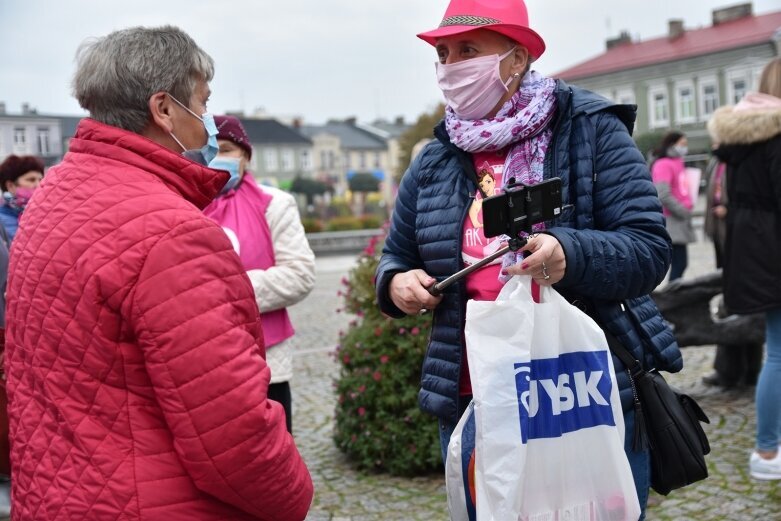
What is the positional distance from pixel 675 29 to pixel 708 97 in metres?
6.01

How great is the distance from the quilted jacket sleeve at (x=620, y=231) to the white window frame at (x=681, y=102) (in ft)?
174

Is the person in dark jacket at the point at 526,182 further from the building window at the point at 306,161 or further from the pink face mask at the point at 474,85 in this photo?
the building window at the point at 306,161

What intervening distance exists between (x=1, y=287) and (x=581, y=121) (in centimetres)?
261

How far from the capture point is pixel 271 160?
289 ft

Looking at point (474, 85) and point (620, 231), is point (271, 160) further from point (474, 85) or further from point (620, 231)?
point (620, 231)

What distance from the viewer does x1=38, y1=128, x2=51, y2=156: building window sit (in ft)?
200

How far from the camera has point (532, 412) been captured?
220 centimetres

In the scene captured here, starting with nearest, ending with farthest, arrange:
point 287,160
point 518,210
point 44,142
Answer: point 518,210, point 44,142, point 287,160

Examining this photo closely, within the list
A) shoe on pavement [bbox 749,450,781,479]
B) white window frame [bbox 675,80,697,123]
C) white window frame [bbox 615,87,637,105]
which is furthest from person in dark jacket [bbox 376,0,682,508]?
white window frame [bbox 615,87,637,105]

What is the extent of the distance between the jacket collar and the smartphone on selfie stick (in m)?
0.67

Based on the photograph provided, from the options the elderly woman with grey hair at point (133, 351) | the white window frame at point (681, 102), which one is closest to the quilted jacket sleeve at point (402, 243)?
the elderly woman with grey hair at point (133, 351)

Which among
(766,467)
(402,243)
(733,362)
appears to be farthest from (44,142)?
(402,243)

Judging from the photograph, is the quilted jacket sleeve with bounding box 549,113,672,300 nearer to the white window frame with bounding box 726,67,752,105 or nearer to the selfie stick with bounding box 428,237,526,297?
the selfie stick with bounding box 428,237,526,297

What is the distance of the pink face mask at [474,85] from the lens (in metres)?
2.44
